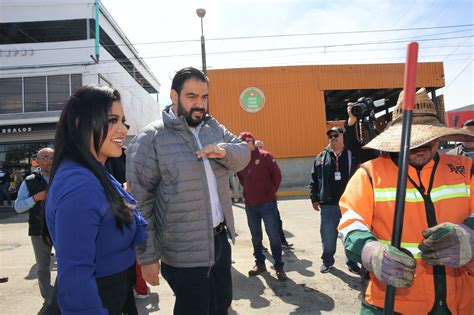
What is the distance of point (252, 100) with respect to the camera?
700 inches

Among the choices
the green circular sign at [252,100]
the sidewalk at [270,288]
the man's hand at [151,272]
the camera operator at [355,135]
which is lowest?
the sidewalk at [270,288]

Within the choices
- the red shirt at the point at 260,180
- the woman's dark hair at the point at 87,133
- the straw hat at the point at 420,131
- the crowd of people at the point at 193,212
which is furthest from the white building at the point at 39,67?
the straw hat at the point at 420,131

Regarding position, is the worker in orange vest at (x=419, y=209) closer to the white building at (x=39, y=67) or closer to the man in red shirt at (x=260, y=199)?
the man in red shirt at (x=260, y=199)

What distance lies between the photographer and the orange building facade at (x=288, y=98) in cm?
1764

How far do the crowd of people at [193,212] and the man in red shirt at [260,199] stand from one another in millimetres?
2298

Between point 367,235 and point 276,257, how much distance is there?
341 centimetres

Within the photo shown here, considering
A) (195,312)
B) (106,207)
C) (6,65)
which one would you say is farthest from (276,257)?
(6,65)

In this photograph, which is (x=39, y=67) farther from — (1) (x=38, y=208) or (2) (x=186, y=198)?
(2) (x=186, y=198)

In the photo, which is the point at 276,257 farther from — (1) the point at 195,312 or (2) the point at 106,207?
(2) the point at 106,207

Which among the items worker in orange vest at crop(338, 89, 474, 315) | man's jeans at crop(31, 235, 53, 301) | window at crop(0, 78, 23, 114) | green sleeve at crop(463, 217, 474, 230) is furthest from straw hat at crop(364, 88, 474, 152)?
window at crop(0, 78, 23, 114)

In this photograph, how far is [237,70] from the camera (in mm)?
17656

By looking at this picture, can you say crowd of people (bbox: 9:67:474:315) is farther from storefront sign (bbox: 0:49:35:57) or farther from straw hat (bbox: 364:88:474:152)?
storefront sign (bbox: 0:49:35:57)

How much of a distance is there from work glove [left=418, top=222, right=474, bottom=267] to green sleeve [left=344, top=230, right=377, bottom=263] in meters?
0.24

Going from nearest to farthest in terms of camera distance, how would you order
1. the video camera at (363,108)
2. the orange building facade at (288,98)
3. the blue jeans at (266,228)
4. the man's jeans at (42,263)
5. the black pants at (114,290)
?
1. the black pants at (114,290)
2. the video camera at (363,108)
3. the man's jeans at (42,263)
4. the blue jeans at (266,228)
5. the orange building facade at (288,98)
